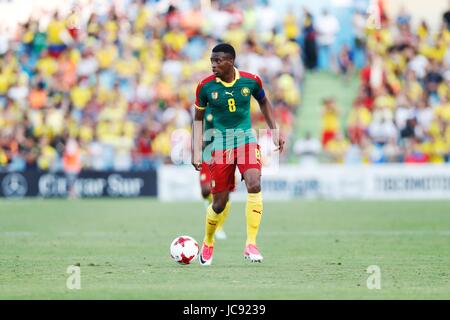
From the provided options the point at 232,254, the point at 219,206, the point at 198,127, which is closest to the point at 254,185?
the point at 219,206

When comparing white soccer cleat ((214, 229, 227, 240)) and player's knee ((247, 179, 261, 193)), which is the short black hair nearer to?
player's knee ((247, 179, 261, 193))

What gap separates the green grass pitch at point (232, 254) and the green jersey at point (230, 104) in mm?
1587

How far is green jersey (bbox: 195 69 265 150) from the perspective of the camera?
12695mm

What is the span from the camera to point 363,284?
34.8ft

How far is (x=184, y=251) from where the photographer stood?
41.1 feet

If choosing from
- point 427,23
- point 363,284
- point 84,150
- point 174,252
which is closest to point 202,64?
point 84,150

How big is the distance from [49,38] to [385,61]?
11070mm

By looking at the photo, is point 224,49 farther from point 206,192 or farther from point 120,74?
point 120,74

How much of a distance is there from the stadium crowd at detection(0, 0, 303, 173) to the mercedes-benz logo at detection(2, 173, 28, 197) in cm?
27

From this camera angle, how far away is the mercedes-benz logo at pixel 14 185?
30125 millimetres

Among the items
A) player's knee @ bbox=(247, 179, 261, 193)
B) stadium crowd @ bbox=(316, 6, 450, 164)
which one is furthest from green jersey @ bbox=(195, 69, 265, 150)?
stadium crowd @ bbox=(316, 6, 450, 164)

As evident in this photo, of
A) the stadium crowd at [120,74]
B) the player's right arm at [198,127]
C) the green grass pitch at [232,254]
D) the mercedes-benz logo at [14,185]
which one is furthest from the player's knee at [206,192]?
the mercedes-benz logo at [14,185]

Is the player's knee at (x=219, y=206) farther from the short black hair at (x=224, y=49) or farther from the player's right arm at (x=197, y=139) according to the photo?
the short black hair at (x=224, y=49)
